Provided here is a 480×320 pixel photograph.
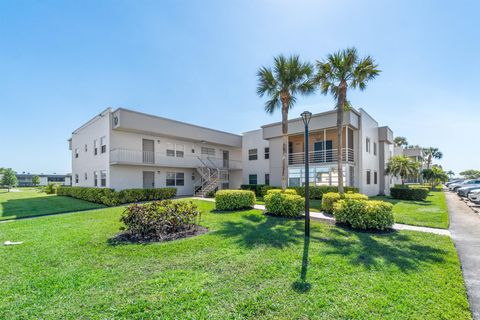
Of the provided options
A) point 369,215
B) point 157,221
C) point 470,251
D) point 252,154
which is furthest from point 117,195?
point 470,251

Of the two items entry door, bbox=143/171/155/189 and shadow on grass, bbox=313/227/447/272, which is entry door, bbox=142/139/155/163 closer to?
entry door, bbox=143/171/155/189

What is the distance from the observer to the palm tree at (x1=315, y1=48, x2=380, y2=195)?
1282 cm

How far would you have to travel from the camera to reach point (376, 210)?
7535mm

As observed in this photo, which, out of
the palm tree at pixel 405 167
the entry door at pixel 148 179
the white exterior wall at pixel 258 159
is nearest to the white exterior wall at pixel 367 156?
the palm tree at pixel 405 167

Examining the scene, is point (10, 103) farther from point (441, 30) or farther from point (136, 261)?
point (441, 30)

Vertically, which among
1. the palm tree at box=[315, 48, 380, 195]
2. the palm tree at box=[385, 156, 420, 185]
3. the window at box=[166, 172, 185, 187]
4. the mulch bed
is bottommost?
the mulch bed

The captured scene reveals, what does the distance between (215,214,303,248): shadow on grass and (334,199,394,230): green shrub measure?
73.1 inches

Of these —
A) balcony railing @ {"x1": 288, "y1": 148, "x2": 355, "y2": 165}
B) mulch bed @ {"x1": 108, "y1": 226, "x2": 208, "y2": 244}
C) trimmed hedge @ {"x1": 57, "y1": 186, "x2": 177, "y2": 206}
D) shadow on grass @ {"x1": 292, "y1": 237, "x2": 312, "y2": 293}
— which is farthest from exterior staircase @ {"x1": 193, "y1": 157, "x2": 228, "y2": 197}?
shadow on grass @ {"x1": 292, "y1": 237, "x2": 312, "y2": 293}

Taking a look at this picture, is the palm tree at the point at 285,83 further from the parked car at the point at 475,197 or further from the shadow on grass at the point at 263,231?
the parked car at the point at 475,197

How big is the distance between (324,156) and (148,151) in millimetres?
15360

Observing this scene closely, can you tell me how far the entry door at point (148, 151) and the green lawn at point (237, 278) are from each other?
1255 centimetres

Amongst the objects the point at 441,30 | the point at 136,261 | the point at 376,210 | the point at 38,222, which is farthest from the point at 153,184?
the point at 441,30

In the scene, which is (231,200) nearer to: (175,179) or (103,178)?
(175,179)

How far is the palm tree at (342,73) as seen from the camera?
12820 millimetres
